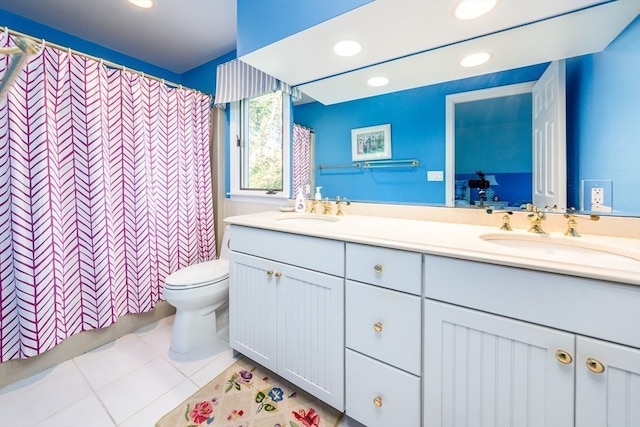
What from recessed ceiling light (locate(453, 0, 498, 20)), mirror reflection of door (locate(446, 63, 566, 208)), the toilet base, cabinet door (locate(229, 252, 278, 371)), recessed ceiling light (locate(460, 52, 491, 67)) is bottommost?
the toilet base

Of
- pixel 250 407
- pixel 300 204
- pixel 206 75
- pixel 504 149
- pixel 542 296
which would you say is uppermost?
pixel 206 75

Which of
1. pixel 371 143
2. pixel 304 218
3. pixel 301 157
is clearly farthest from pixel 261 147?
pixel 371 143

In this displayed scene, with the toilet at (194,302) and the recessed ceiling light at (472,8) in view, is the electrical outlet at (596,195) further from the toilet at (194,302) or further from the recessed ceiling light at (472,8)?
the toilet at (194,302)

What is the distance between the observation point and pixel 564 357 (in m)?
0.66

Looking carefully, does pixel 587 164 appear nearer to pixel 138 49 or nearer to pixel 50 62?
pixel 50 62

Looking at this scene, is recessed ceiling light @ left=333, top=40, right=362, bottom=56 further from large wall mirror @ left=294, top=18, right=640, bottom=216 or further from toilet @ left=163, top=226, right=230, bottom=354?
toilet @ left=163, top=226, right=230, bottom=354

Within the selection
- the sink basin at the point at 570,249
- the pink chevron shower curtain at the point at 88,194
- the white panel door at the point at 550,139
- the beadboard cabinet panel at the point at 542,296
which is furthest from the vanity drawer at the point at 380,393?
the pink chevron shower curtain at the point at 88,194

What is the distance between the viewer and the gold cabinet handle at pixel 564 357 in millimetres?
659

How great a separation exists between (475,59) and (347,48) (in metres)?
0.61

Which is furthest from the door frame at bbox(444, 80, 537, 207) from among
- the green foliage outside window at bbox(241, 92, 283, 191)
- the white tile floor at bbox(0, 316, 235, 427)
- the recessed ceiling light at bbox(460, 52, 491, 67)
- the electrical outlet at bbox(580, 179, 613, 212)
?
the white tile floor at bbox(0, 316, 235, 427)

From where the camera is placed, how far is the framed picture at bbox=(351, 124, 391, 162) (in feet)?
4.80

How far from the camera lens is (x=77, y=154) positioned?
1.48 m

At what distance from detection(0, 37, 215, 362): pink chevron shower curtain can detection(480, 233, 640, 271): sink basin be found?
6.61 ft

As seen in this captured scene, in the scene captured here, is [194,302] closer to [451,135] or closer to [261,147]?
[261,147]
